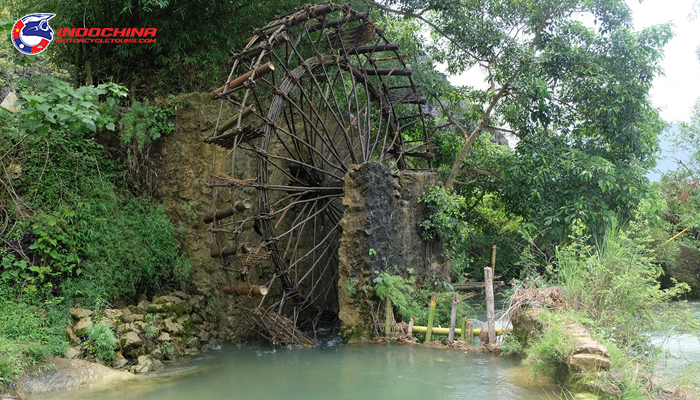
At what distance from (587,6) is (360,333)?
24.9 feet

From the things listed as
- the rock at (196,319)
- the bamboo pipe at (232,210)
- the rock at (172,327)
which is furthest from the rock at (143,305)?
the bamboo pipe at (232,210)

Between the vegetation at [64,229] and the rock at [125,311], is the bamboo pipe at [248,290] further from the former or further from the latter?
the rock at [125,311]

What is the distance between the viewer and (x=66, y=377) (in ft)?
18.9

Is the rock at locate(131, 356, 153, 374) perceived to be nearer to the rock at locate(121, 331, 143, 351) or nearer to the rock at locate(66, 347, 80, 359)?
the rock at locate(121, 331, 143, 351)

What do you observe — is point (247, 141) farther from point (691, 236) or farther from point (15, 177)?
point (691, 236)

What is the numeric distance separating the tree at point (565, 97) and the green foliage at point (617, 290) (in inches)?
131

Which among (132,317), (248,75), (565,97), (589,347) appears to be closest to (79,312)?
(132,317)

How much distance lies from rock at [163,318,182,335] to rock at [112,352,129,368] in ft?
2.98

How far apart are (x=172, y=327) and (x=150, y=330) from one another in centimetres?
46

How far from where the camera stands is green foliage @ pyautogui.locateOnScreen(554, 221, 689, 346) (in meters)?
5.54

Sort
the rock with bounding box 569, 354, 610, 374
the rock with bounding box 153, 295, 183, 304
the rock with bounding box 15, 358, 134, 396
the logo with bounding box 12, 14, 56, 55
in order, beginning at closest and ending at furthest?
the rock with bounding box 569, 354, 610, 374 < the rock with bounding box 15, 358, 134, 396 < the logo with bounding box 12, 14, 56, 55 < the rock with bounding box 153, 295, 183, 304

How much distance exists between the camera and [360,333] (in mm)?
7602

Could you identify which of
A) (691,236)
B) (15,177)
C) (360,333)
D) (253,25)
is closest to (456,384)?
(360,333)

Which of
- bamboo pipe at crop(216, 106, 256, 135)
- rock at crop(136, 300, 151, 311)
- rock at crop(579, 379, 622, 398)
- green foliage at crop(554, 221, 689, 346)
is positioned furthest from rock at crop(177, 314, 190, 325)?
rock at crop(579, 379, 622, 398)
